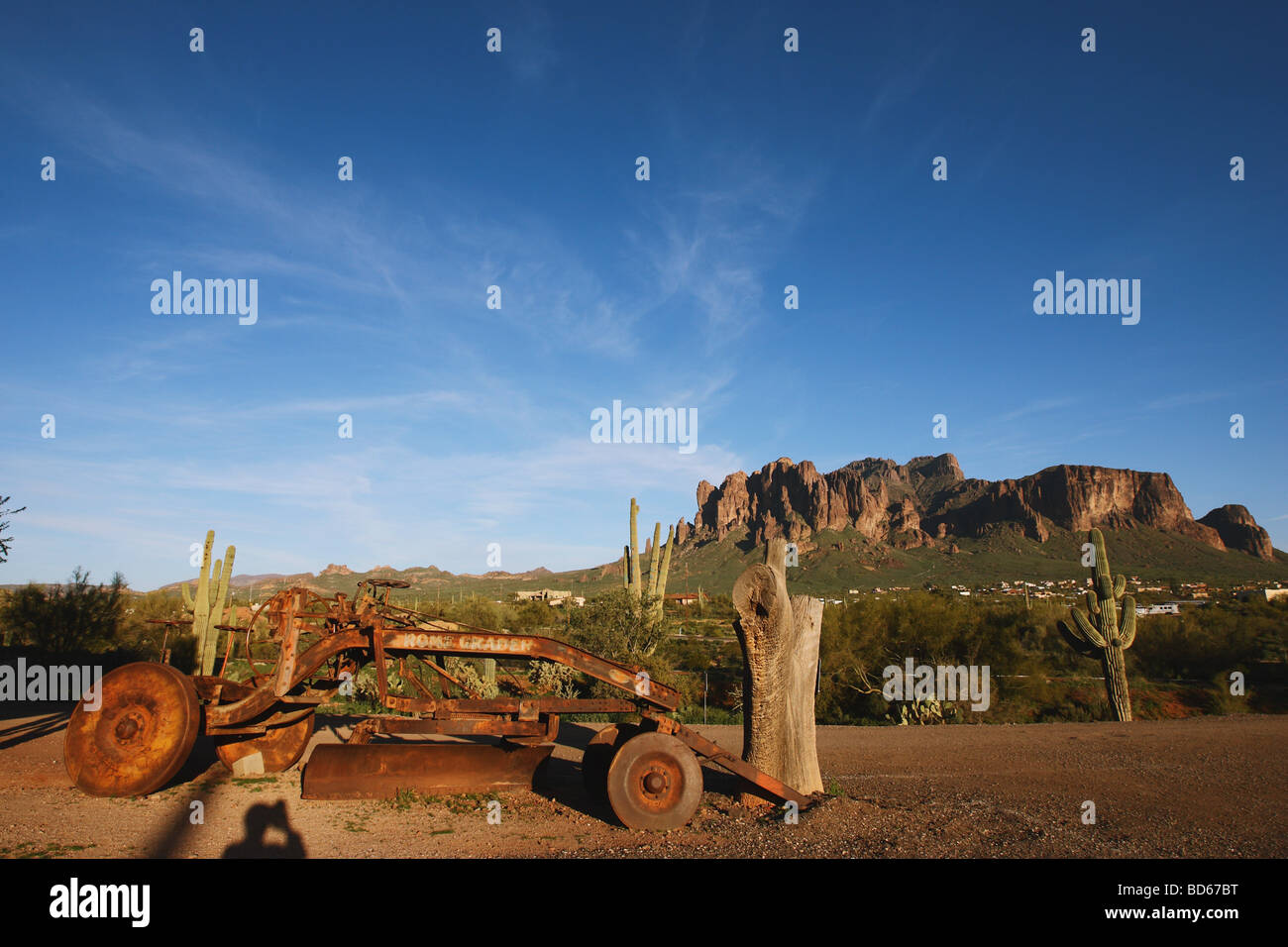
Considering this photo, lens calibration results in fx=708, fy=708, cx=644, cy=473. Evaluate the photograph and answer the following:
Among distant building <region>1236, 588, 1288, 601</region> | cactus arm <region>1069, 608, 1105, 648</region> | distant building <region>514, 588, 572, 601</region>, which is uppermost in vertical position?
cactus arm <region>1069, 608, 1105, 648</region>

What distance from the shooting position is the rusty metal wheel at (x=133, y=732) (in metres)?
7.02

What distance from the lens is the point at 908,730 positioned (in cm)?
1598

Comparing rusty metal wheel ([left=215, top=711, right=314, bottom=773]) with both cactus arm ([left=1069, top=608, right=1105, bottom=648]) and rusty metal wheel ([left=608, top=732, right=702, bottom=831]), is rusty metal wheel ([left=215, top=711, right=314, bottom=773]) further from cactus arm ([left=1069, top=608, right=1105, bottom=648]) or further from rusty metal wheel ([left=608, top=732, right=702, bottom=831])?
cactus arm ([left=1069, top=608, right=1105, bottom=648])

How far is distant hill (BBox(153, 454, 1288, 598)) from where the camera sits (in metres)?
78.5

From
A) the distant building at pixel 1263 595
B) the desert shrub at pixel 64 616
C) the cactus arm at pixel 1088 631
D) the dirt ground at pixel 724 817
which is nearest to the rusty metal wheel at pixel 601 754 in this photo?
the dirt ground at pixel 724 817

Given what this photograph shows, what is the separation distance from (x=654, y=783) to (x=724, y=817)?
3.49 feet

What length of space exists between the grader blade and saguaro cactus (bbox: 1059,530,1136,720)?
18.1m

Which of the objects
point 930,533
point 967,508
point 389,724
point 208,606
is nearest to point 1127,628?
point 389,724

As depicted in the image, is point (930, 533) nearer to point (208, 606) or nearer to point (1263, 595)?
point (1263, 595)

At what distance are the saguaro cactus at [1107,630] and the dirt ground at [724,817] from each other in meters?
8.51

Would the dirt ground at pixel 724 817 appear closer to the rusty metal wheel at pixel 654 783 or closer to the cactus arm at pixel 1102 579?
the rusty metal wheel at pixel 654 783

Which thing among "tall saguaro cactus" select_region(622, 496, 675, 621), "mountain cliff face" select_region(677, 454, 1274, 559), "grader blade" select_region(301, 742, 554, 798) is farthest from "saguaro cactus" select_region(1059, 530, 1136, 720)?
"mountain cliff face" select_region(677, 454, 1274, 559)

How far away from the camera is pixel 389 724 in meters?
7.34

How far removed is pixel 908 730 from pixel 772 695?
30.5 ft
